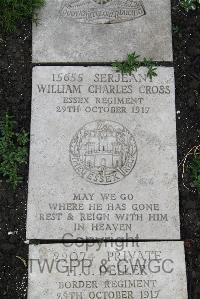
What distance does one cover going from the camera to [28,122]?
159 inches

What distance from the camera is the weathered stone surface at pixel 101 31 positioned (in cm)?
415

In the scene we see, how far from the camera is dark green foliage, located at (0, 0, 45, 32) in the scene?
4.20 meters

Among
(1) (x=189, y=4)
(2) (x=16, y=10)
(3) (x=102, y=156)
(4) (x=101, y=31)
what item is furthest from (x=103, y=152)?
(1) (x=189, y=4)

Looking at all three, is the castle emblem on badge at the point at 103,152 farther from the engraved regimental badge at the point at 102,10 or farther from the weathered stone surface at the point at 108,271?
the engraved regimental badge at the point at 102,10

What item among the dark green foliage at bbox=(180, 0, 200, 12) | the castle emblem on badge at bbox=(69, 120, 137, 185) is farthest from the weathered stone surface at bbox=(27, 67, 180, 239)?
the dark green foliage at bbox=(180, 0, 200, 12)

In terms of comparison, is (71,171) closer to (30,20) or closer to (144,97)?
(144,97)

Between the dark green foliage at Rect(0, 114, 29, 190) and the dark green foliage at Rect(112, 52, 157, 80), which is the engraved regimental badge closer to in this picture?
the dark green foliage at Rect(112, 52, 157, 80)

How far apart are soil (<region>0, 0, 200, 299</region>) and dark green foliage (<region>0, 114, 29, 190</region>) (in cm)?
6

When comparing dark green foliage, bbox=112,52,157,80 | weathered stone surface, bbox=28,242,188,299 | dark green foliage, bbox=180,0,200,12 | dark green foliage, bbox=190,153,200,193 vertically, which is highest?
dark green foliage, bbox=180,0,200,12

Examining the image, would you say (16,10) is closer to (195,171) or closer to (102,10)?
(102,10)

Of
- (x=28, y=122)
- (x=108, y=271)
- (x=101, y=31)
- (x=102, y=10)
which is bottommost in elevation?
(x=108, y=271)

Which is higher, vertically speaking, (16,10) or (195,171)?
(16,10)

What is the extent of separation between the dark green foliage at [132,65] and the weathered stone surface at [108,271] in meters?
1.40

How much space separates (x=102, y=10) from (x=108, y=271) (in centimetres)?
219
